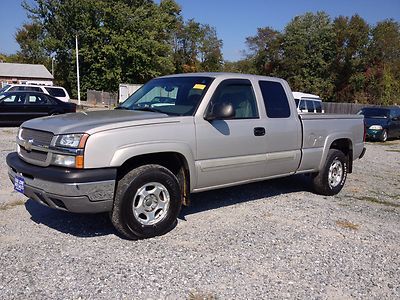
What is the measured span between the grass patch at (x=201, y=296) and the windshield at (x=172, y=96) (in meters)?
2.16

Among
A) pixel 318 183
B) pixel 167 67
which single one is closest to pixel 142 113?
pixel 318 183

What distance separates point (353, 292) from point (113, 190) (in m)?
2.46

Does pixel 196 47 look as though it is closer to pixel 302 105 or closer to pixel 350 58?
pixel 350 58

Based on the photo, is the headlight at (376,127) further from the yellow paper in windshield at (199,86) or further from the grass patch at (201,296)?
the grass patch at (201,296)

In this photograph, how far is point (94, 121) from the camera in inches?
169

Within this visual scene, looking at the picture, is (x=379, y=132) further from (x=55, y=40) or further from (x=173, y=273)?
(x=55, y=40)

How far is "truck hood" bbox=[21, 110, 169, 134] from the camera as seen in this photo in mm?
4043

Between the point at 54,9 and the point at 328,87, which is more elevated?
the point at 54,9

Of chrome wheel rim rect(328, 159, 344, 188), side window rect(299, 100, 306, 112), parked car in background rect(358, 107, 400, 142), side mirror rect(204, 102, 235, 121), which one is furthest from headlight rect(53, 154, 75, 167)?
parked car in background rect(358, 107, 400, 142)

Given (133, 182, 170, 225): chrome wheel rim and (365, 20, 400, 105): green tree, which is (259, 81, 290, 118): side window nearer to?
(133, 182, 170, 225): chrome wheel rim

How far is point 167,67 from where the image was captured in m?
51.5

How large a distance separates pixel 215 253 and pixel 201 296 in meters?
0.88

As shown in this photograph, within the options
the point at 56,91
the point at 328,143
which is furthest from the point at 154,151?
the point at 56,91

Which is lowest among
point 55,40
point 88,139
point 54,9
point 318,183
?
point 318,183
